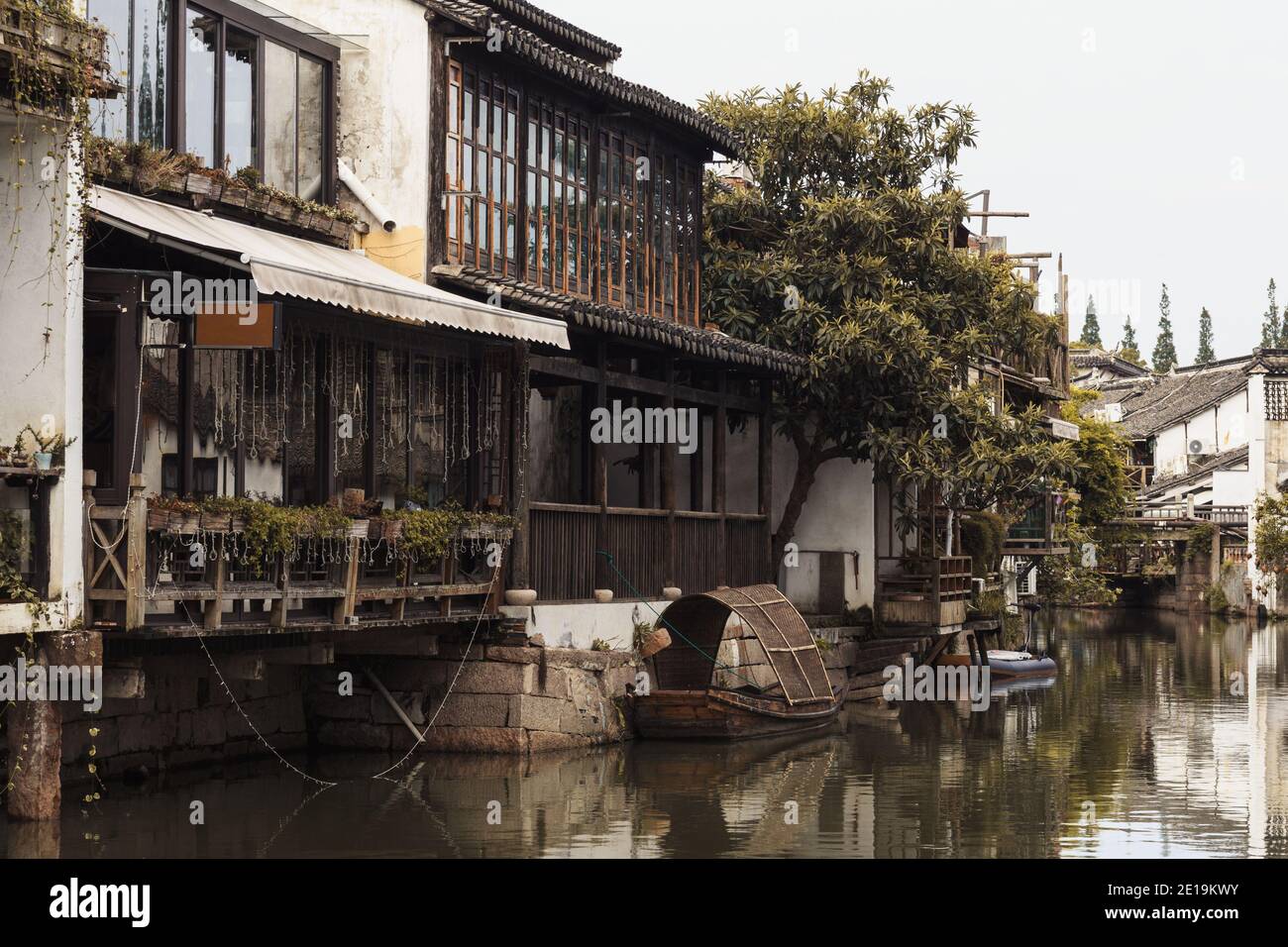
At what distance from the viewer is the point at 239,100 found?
18062 mm

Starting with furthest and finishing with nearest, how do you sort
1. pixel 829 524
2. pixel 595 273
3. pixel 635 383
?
1. pixel 829 524
2. pixel 595 273
3. pixel 635 383

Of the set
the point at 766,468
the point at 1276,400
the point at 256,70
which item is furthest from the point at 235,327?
the point at 1276,400

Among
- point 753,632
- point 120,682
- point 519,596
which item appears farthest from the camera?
point 753,632

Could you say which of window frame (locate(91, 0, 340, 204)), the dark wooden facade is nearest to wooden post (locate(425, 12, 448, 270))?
the dark wooden facade

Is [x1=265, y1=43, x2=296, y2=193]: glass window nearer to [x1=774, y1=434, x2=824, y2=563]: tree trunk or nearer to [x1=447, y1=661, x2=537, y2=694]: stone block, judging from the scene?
[x1=447, y1=661, x2=537, y2=694]: stone block

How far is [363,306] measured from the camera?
1549 cm

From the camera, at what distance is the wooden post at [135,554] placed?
1397 cm

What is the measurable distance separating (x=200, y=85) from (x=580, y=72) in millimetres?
5860

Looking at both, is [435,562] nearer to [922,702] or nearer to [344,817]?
[344,817]

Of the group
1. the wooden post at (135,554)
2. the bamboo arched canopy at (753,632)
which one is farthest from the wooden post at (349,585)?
the bamboo arched canopy at (753,632)

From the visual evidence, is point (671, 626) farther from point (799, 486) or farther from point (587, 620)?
→ point (799, 486)

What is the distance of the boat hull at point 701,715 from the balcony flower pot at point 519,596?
8.02 ft
